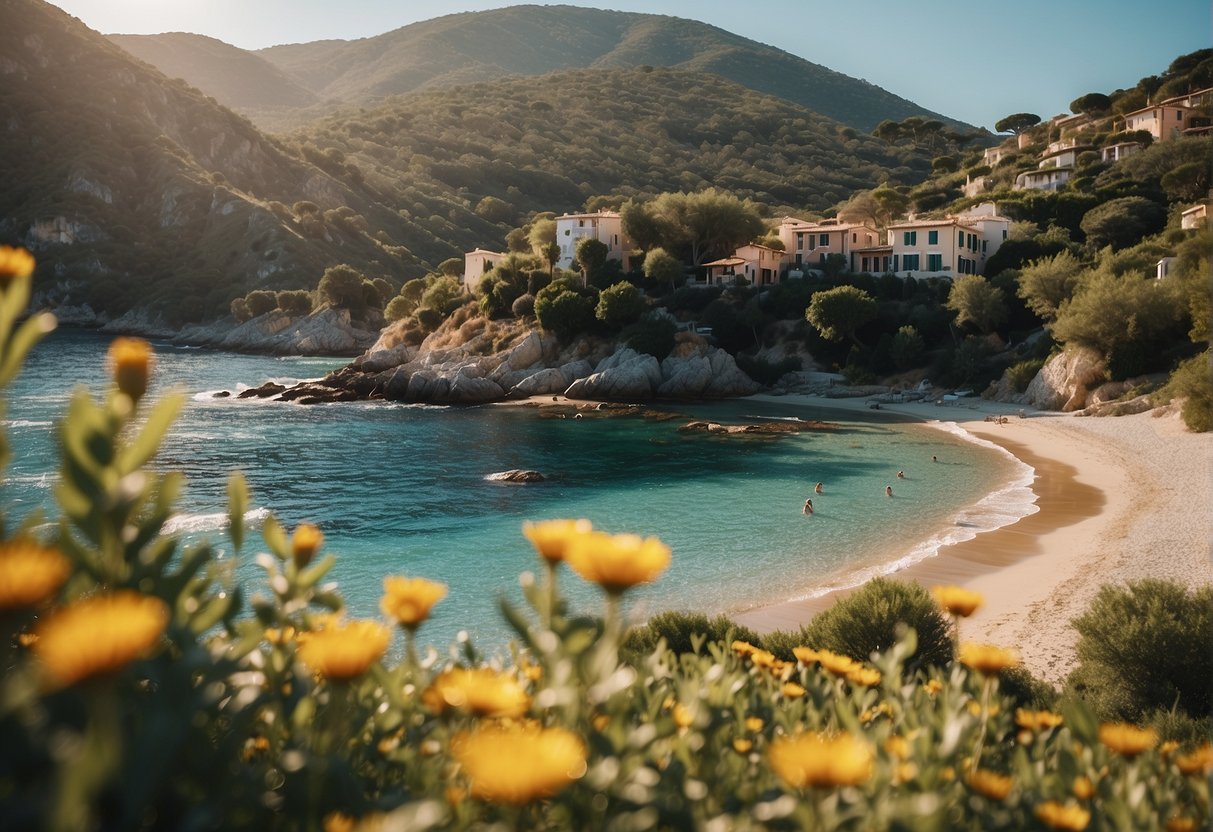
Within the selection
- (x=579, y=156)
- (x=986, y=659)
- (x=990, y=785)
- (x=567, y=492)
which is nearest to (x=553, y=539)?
(x=990, y=785)

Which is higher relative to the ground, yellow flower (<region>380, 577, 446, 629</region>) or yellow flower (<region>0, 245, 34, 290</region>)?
yellow flower (<region>0, 245, 34, 290</region>)

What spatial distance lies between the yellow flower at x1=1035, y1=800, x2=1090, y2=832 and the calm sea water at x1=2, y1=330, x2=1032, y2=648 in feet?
45.4

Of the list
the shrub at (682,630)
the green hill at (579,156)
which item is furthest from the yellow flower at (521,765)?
the green hill at (579,156)

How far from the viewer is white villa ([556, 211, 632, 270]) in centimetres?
7731

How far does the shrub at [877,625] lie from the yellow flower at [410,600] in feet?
27.4

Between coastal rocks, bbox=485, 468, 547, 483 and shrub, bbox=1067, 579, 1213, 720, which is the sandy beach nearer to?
shrub, bbox=1067, 579, 1213, 720

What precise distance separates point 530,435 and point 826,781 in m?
42.2

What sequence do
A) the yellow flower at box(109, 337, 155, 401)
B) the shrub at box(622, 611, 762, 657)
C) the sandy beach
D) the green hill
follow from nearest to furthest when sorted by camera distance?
the yellow flower at box(109, 337, 155, 401), the shrub at box(622, 611, 762, 657), the sandy beach, the green hill

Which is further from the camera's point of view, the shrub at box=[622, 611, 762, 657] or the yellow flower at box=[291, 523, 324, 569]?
the shrub at box=[622, 611, 762, 657]

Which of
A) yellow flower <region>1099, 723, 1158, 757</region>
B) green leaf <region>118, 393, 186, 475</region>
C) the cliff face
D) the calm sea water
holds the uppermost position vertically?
the cliff face

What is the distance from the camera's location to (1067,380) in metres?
45.8

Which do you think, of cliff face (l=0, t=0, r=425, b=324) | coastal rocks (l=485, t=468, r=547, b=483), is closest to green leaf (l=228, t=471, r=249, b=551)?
coastal rocks (l=485, t=468, r=547, b=483)

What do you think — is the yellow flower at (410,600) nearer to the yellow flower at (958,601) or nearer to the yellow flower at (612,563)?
the yellow flower at (612,563)

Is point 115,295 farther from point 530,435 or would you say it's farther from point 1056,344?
point 1056,344
